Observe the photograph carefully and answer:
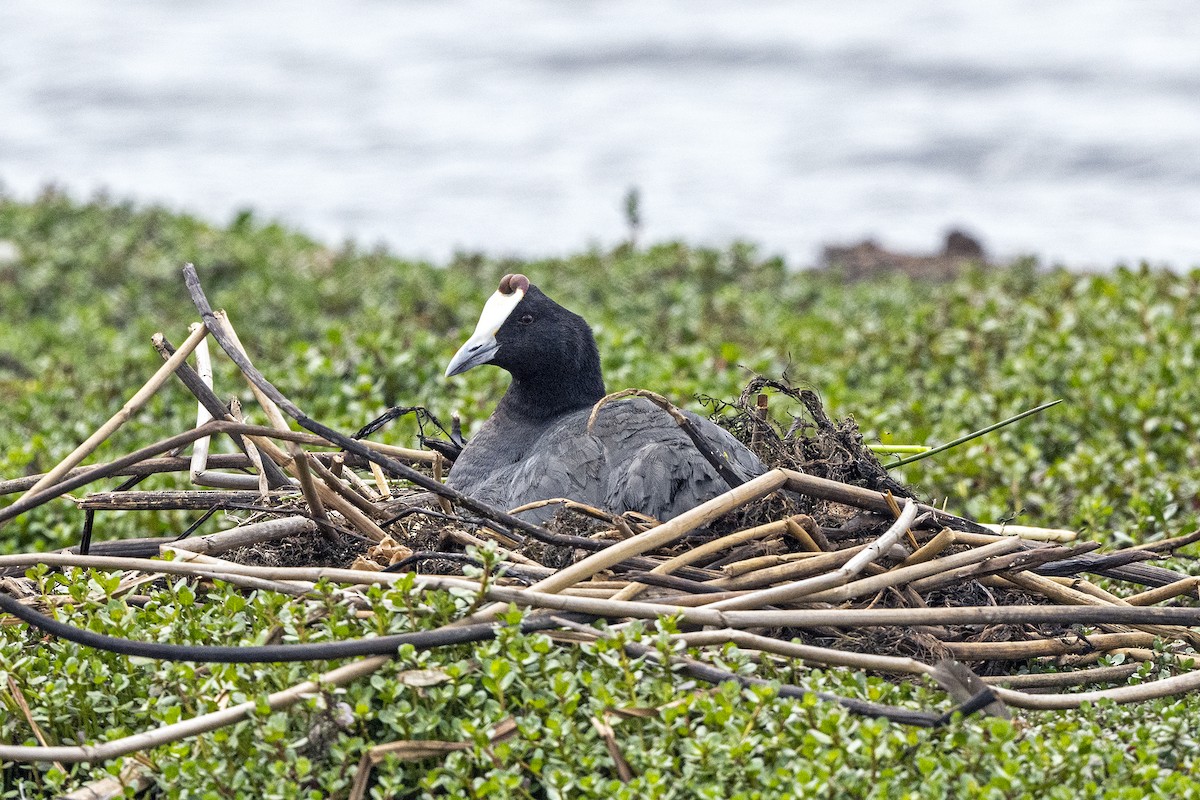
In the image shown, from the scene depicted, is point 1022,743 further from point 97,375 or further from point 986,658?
point 97,375

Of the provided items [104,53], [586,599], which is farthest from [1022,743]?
[104,53]

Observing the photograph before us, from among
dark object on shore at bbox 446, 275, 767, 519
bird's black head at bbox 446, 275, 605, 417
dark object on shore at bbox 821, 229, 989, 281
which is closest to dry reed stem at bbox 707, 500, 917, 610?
dark object on shore at bbox 446, 275, 767, 519

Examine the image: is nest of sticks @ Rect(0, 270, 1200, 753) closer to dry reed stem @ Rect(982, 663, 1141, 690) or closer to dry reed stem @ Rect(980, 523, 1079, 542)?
dry reed stem @ Rect(982, 663, 1141, 690)

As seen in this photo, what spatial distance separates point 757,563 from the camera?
3.12m

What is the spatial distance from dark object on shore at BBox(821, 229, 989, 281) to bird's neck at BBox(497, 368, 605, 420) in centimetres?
737

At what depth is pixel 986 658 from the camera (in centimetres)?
314

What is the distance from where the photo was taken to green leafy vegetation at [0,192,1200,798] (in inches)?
103

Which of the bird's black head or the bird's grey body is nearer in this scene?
the bird's grey body

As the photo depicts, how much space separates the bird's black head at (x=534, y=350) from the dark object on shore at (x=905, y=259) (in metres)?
7.36

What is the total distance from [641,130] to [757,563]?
15.3 metres

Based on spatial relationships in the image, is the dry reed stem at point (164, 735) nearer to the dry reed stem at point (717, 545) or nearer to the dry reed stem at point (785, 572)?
the dry reed stem at point (717, 545)

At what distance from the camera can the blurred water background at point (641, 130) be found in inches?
594

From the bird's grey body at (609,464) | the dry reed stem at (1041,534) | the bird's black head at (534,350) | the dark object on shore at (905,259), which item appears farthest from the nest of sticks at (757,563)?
the dark object on shore at (905,259)

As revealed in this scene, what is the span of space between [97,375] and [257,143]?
39.6 ft
